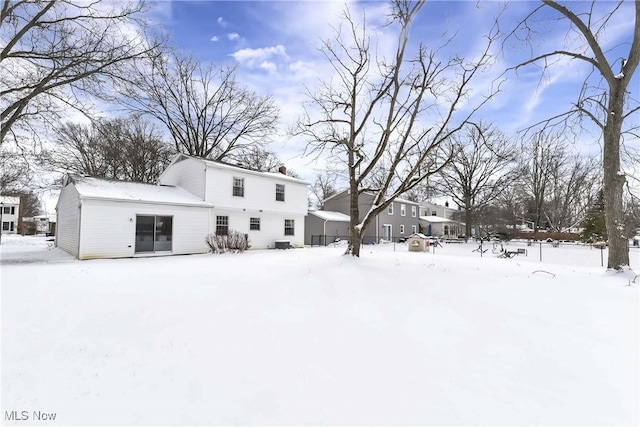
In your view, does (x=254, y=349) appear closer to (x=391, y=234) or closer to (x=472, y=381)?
(x=472, y=381)

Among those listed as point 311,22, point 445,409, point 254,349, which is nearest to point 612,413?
point 445,409

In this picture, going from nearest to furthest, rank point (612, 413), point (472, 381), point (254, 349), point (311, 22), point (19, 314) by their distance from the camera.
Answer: point (612, 413)
point (472, 381)
point (254, 349)
point (19, 314)
point (311, 22)

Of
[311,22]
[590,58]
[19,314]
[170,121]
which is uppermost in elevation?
[170,121]

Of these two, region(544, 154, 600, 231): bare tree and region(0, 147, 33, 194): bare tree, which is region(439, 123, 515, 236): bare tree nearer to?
region(544, 154, 600, 231): bare tree

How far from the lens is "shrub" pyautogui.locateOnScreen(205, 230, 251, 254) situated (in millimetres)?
16361

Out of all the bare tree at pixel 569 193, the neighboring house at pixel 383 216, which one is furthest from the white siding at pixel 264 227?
the bare tree at pixel 569 193

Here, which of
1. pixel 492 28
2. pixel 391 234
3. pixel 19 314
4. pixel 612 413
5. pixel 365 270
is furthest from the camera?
pixel 391 234

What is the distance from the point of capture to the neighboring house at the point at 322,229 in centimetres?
2788

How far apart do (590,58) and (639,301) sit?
23.6 ft

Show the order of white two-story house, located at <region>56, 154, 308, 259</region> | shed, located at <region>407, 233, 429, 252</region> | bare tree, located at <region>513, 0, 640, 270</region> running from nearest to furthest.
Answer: bare tree, located at <region>513, 0, 640, 270</region>
white two-story house, located at <region>56, 154, 308, 259</region>
shed, located at <region>407, 233, 429, 252</region>

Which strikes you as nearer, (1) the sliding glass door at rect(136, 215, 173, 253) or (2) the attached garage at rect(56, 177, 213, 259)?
(2) the attached garage at rect(56, 177, 213, 259)

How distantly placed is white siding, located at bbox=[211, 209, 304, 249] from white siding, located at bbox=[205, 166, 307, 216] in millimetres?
446

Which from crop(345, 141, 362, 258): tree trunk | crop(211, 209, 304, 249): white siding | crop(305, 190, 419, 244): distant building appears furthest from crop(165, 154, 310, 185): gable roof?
crop(345, 141, 362, 258): tree trunk

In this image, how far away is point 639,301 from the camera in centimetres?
580
